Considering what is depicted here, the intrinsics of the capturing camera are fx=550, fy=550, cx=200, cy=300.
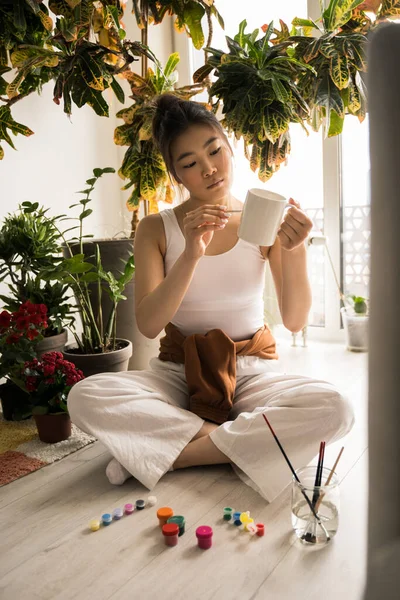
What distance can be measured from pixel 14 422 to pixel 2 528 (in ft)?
2.32

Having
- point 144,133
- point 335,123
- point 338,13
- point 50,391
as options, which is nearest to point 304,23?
point 338,13

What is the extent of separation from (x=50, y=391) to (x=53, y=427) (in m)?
0.12

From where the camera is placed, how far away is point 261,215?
1.23 meters

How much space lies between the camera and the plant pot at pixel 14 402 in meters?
1.91

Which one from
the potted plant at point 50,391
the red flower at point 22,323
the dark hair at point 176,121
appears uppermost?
the dark hair at point 176,121

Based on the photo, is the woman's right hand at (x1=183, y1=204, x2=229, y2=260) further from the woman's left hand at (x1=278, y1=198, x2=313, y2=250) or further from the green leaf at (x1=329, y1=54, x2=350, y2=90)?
the green leaf at (x1=329, y1=54, x2=350, y2=90)

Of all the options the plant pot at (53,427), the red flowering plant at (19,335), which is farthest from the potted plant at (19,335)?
the plant pot at (53,427)

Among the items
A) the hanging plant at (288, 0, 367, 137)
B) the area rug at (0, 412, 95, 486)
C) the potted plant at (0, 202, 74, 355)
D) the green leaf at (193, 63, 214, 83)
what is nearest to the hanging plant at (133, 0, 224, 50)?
the green leaf at (193, 63, 214, 83)

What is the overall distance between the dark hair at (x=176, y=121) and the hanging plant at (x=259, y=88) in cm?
27

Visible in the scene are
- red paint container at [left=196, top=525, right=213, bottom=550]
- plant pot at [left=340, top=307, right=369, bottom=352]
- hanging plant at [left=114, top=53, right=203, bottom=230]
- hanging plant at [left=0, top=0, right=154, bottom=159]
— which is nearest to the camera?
red paint container at [left=196, top=525, right=213, bottom=550]

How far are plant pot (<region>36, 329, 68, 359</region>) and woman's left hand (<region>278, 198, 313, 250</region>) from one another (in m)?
1.06

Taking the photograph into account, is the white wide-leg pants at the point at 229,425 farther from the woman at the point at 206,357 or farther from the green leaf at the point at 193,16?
the green leaf at the point at 193,16

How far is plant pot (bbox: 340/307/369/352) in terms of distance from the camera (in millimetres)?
2828

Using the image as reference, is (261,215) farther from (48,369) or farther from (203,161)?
(48,369)
